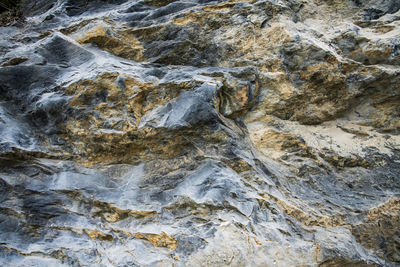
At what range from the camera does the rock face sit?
2.91m

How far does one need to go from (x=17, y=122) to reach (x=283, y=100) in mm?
3381

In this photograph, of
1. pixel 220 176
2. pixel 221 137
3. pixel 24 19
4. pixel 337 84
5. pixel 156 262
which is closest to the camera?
pixel 156 262

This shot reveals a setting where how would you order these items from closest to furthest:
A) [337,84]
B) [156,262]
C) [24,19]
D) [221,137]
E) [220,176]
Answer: [156,262], [220,176], [221,137], [337,84], [24,19]

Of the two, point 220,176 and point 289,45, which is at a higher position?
point 289,45

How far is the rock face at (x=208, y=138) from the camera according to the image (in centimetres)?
291

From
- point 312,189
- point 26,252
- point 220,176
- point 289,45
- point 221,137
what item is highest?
point 289,45

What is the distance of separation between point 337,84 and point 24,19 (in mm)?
5133

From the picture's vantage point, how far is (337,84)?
11.8 ft

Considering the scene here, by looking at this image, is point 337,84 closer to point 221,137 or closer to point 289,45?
point 289,45

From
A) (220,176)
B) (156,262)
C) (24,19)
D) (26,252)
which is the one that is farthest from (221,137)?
(24,19)

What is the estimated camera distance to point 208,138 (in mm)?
3385

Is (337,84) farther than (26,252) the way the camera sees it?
Yes

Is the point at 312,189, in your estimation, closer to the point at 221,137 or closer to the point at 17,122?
the point at 221,137

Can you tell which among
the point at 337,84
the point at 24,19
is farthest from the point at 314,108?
the point at 24,19
